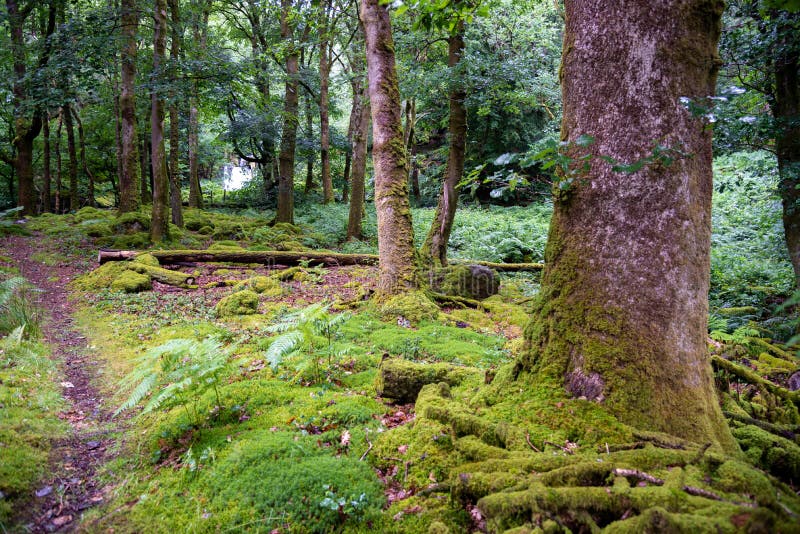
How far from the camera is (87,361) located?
18.5 feet

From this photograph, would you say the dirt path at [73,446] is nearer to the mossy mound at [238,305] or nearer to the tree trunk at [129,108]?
the mossy mound at [238,305]

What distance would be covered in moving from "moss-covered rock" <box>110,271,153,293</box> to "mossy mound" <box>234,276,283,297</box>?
193cm

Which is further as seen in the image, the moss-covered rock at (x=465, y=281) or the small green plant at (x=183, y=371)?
the moss-covered rock at (x=465, y=281)

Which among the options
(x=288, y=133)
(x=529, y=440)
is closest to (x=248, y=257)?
(x=288, y=133)

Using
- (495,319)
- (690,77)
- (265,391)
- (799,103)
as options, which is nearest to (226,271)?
(495,319)

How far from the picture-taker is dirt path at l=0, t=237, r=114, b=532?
2.83 metres

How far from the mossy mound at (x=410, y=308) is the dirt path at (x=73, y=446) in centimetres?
383

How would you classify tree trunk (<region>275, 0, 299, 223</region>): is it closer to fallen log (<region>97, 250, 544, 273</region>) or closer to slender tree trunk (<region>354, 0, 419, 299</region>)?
fallen log (<region>97, 250, 544, 273</region>)

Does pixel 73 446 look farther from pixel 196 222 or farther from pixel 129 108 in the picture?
pixel 196 222

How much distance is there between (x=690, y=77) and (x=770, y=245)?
12534mm

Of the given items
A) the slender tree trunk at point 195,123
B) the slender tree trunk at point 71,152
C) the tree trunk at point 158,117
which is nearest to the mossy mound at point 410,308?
the tree trunk at point 158,117

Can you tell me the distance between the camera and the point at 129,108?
14094 millimetres

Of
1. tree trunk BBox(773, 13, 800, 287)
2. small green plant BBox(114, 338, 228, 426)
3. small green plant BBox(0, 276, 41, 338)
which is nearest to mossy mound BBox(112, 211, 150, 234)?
small green plant BBox(0, 276, 41, 338)

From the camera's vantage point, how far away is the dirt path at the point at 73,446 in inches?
111
